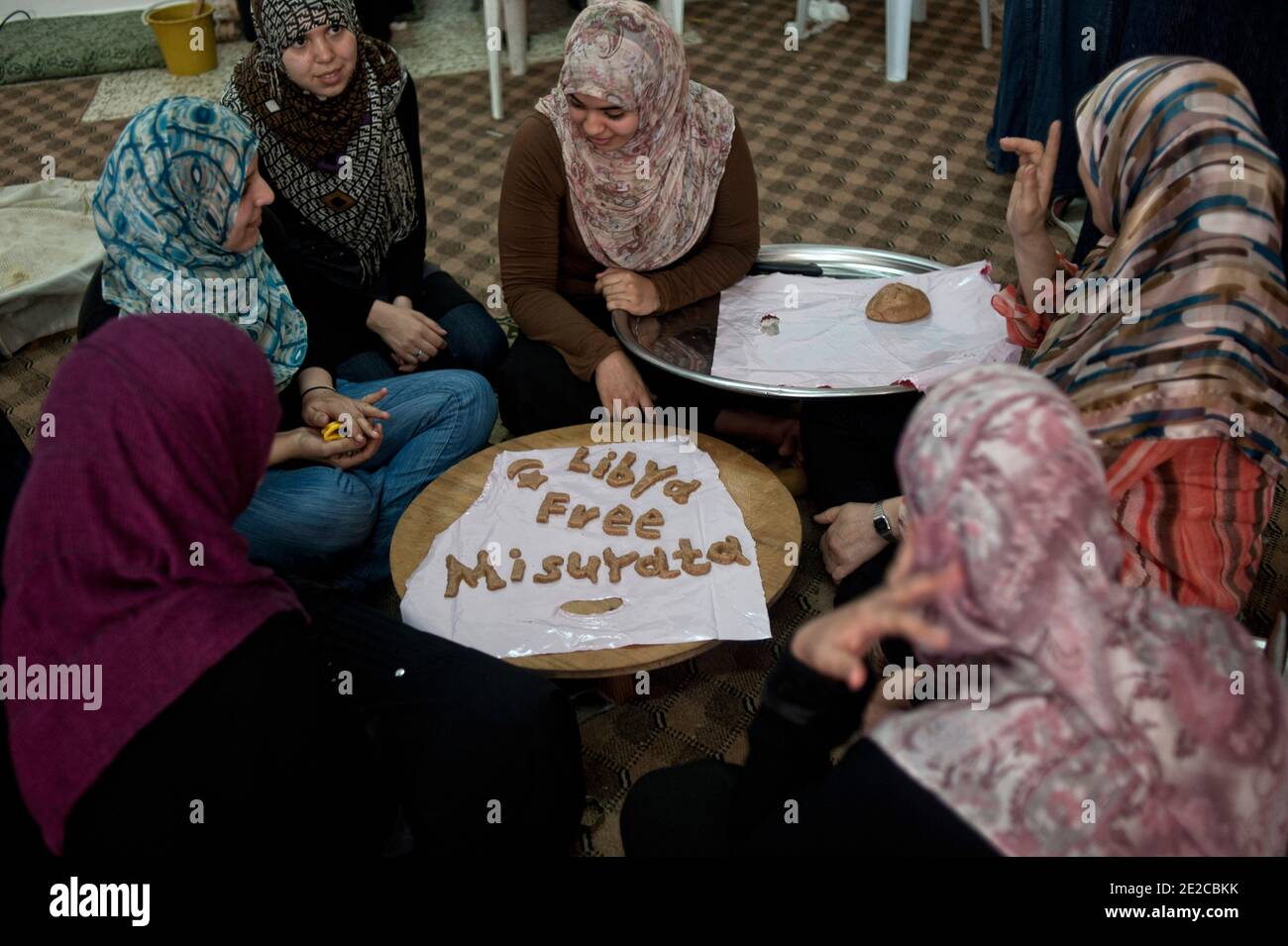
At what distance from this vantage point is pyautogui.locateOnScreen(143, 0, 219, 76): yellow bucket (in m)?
4.23

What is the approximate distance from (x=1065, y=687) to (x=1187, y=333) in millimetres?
641

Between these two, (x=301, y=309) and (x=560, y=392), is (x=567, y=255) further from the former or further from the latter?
(x=301, y=309)

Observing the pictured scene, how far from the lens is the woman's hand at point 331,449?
6.19ft

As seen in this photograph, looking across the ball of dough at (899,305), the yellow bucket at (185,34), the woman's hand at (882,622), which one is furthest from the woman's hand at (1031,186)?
the yellow bucket at (185,34)

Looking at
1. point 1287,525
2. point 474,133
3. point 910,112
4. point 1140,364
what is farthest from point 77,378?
point 910,112

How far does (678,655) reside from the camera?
5.13 ft

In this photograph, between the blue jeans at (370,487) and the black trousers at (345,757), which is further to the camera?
the blue jeans at (370,487)

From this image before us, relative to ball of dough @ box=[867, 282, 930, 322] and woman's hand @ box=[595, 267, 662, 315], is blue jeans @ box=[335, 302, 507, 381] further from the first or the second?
ball of dough @ box=[867, 282, 930, 322]

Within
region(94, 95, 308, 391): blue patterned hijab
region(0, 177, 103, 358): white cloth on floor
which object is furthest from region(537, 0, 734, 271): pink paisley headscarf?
region(0, 177, 103, 358): white cloth on floor

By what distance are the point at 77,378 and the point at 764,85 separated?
3.46m

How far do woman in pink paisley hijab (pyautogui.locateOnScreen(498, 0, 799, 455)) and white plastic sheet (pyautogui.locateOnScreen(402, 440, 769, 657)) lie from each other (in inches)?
11.7

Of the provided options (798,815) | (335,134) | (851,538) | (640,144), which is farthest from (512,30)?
(798,815)

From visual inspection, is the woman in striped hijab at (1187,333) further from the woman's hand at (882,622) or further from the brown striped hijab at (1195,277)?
the woman's hand at (882,622)
